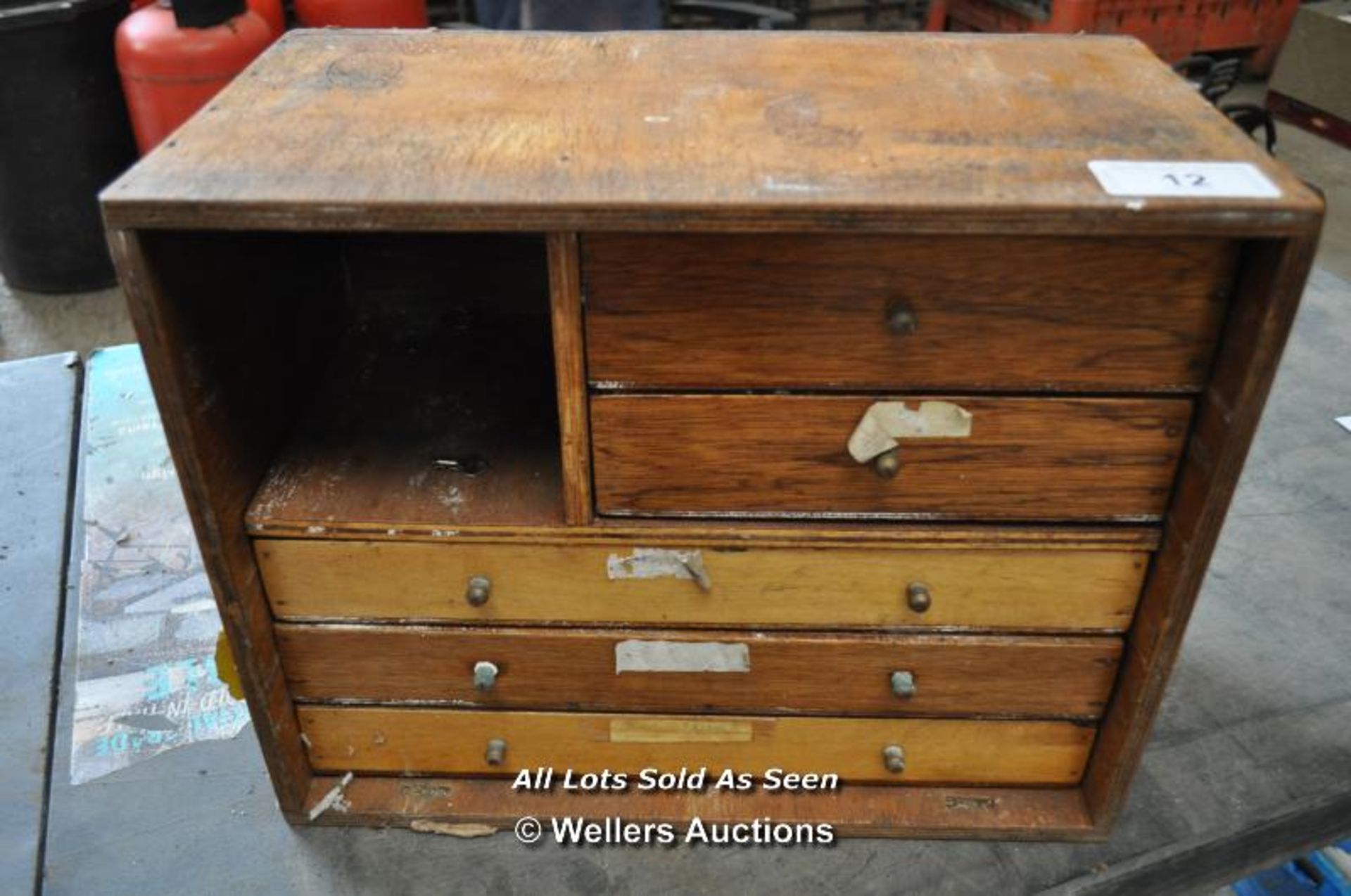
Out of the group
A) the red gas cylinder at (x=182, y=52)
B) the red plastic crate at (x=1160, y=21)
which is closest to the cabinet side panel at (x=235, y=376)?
the red gas cylinder at (x=182, y=52)

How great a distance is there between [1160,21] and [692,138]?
3647mm

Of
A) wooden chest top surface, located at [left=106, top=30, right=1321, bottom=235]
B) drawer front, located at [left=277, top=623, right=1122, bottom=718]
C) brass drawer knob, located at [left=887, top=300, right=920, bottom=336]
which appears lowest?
drawer front, located at [left=277, top=623, right=1122, bottom=718]

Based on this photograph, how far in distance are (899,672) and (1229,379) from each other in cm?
44

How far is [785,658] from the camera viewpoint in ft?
3.63

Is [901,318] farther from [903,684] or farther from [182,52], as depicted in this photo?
[182,52]

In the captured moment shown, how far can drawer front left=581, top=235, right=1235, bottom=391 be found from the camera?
86cm

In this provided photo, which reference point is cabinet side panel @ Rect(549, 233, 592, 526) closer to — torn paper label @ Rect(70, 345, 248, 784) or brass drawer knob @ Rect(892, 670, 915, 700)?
brass drawer knob @ Rect(892, 670, 915, 700)

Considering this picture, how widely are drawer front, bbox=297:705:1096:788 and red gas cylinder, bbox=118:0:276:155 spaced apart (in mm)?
2001

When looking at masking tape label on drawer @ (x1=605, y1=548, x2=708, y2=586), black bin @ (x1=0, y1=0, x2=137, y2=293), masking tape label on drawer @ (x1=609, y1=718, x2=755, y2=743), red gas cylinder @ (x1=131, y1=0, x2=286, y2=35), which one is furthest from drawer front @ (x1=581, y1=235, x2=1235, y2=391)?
red gas cylinder @ (x1=131, y1=0, x2=286, y2=35)

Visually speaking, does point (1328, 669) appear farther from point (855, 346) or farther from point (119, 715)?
point (119, 715)

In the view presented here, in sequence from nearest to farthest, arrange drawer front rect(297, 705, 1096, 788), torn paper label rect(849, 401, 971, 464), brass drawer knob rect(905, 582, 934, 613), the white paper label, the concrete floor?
the white paper label, torn paper label rect(849, 401, 971, 464), brass drawer knob rect(905, 582, 934, 613), drawer front rect(297, 705, 1096, 788), the concrete floor

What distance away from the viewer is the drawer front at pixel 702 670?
1.09 m

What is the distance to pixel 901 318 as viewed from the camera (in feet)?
2.87

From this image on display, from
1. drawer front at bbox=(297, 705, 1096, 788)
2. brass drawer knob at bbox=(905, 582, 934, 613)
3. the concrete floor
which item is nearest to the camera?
Answer: brass drawer knob at bbox=(905, 582, 934, 613)
